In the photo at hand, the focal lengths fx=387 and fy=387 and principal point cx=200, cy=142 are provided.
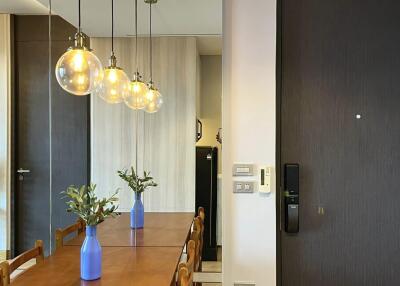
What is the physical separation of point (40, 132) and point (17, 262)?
1002mm

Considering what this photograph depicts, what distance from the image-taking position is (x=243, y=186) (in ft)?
9.29

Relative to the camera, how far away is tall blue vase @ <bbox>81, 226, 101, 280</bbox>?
1752 millimetres

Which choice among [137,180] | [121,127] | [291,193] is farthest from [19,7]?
[291,193]

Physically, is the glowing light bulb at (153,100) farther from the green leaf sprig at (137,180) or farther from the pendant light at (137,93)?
the green leaf sprig at (137,180)

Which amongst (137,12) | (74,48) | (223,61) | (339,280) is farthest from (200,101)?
(339,280)

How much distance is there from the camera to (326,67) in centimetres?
290

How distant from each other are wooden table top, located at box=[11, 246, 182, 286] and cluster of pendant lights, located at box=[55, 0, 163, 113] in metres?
0.91

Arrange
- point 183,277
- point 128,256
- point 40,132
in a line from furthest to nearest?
point 40,132, point 128,256, point 183,277

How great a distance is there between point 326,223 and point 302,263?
348 millimetres

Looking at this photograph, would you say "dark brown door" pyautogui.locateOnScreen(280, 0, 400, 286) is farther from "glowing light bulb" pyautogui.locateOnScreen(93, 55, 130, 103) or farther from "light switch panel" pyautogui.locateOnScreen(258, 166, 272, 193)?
"glowing light bulb" pyautogui.locateOnScreen(93, 55, 130, 103)

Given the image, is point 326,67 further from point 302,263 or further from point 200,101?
point 302,263

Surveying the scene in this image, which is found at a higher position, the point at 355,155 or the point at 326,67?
the point at 326,67

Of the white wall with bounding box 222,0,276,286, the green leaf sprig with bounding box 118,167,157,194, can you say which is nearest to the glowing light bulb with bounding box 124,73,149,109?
the green leaf sprig with bounding box 118,167,157,194

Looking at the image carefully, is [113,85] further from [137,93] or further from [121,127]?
[121,127]
